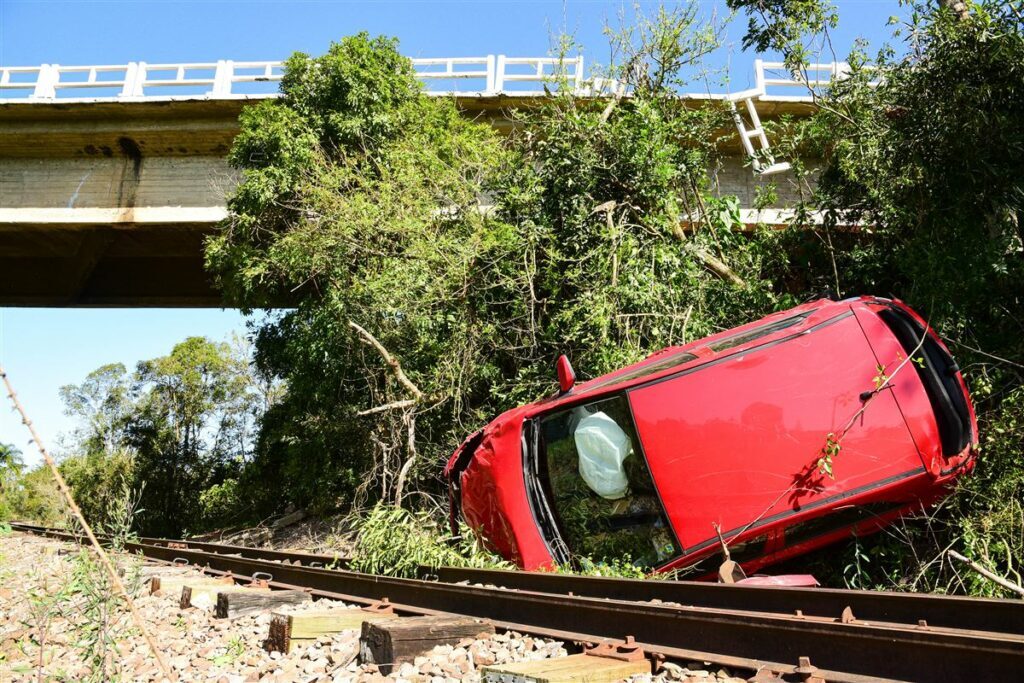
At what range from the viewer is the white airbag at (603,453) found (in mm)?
5605

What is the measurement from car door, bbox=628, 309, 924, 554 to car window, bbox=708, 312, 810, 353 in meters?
0.26

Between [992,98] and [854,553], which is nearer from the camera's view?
[854,553]

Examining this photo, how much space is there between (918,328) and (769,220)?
10.5 meters

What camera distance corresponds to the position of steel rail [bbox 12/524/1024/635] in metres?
3.44

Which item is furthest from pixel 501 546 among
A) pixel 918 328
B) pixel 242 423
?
pixel 242 423

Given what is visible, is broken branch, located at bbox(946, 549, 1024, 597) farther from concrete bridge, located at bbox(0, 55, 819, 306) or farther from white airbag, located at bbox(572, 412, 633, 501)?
concrete bridge, located at bbox(0, 55, 819, 306)

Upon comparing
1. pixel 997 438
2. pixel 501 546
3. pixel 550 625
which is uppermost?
pixel 997 438

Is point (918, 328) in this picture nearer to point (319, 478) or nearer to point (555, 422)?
point (555, 422)

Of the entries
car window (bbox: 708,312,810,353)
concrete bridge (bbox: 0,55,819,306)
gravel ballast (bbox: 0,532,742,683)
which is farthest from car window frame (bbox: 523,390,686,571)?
concrete bridge (bbox: 0,55,819,306)

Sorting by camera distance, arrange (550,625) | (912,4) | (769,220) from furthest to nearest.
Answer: (769,220)
(912,4)
(550,625)

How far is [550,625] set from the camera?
14.5ft

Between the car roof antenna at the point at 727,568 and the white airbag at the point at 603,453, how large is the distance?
0.72 metres

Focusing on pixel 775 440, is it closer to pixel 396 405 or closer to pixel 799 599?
pixel 799 599

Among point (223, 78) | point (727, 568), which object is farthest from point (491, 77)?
point (727, 568)
